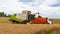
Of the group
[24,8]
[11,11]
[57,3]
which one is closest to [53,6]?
[57,3]

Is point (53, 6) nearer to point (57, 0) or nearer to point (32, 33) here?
point (57, 0)

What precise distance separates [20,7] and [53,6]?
27 cm

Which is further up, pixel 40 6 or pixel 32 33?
pixel 40 6

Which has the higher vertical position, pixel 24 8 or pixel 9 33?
pixel 24 8

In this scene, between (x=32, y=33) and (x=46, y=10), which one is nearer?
(x=32, y=33)

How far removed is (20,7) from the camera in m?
1.26

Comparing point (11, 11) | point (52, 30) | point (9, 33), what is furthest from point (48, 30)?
point (11, 11)

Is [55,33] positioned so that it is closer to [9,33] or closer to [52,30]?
[52,30]

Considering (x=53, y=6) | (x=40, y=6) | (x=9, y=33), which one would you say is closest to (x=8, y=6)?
(x=40, y=6)

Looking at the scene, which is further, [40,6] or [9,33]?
[40,6]

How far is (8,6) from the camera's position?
1.25 meters

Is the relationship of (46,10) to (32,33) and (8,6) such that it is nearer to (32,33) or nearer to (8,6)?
(8,6)

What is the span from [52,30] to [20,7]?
56cm

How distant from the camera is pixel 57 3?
1.29 m
